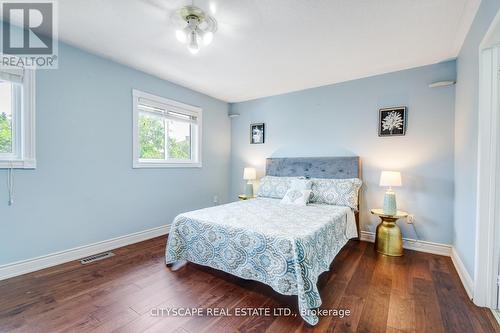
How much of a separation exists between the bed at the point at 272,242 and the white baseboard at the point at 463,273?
1041 millimetres

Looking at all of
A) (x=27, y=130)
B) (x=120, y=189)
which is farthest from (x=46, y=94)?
(x=120, y=189)

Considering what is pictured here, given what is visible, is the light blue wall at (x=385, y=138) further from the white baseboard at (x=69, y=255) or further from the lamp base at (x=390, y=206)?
the white baseboard at (x=69, y=255)

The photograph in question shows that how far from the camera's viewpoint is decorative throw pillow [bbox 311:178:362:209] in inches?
124

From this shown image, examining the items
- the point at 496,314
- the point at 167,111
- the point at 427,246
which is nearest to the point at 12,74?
the point at 167,111

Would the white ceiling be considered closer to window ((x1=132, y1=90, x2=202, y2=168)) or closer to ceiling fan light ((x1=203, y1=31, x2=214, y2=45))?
ceiling fan light ((x1=203, y1=31, x2=214, y2=45))

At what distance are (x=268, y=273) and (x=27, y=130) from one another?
9.06 ft

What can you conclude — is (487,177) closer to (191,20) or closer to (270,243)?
(270,243)

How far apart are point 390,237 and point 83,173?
153 inches

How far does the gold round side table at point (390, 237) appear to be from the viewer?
9.28 ft

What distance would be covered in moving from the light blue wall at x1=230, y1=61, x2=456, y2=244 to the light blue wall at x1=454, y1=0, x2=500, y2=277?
214 millimetres

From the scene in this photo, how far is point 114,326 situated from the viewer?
1571mm

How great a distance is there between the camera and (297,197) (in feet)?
10.6

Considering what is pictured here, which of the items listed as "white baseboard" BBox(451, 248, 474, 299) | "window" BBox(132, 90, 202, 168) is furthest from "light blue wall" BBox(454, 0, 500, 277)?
"window" BBox(132, 90, 202, 168)

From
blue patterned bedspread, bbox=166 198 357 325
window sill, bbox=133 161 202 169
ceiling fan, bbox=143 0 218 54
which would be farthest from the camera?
window sill, bbox=133 161 202 169
